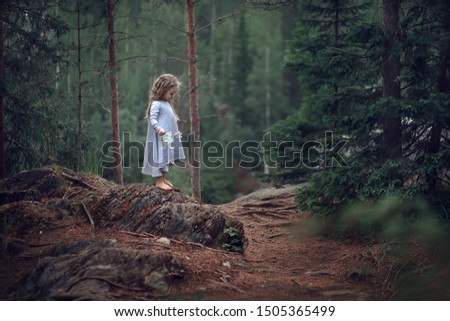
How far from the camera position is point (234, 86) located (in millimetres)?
44188

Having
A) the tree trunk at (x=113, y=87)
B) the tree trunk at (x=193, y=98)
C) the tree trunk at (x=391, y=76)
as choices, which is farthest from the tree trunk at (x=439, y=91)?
the tree trunk at (x=113, y=87)

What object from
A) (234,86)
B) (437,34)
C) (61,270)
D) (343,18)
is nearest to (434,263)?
(437,34)

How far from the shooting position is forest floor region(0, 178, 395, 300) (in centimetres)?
631

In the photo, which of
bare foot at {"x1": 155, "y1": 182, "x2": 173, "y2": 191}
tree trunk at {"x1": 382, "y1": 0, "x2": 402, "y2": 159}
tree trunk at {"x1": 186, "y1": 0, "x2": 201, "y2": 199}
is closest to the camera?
bare foot at {"x1": 155, "y1": 182, "x2": 173, "y2": 191}

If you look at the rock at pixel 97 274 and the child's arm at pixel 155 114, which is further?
the child's arm at pixel 155 114

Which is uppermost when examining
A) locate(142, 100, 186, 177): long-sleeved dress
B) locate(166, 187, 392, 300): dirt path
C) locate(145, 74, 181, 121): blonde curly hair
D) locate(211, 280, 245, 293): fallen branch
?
locate(145, 74, 181, 121): blonde curly hair

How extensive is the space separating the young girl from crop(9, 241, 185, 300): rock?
2.16 metres

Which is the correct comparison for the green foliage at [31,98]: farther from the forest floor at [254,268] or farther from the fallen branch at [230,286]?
the fallen branch at [230,286]

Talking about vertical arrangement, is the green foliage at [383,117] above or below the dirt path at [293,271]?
above

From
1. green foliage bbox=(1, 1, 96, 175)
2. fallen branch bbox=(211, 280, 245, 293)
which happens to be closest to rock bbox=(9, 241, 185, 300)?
fallen branch bbox=(211, 280, 245, 293)

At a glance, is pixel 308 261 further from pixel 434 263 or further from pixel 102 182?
pixel 102 182

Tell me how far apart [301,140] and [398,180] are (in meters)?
5.10

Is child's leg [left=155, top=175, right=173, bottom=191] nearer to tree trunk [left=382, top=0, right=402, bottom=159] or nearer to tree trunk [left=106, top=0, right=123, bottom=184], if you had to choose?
tree trunk [left=382, top=0, right=402, bottom=159]

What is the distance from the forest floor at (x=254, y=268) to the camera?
631cm
